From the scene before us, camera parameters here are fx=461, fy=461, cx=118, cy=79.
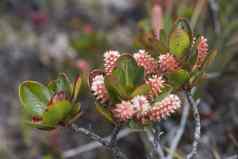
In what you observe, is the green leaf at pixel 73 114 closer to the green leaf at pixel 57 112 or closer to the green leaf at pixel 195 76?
the green leaf at pixel 57 112

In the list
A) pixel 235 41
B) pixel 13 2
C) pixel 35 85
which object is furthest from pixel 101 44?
pixel 35 85

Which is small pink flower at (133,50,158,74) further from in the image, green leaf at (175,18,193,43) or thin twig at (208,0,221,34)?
thin twig at (208,0,221,34)

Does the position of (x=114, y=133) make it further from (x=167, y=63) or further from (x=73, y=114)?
(x=167, y=63)

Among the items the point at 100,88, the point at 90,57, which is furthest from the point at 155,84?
the point at 90,57

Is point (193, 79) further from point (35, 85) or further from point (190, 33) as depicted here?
point (35, 85)

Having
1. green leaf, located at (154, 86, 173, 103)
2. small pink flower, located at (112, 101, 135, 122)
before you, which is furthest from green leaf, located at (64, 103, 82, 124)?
green leaf, located at (154, 86, 173, 103)
